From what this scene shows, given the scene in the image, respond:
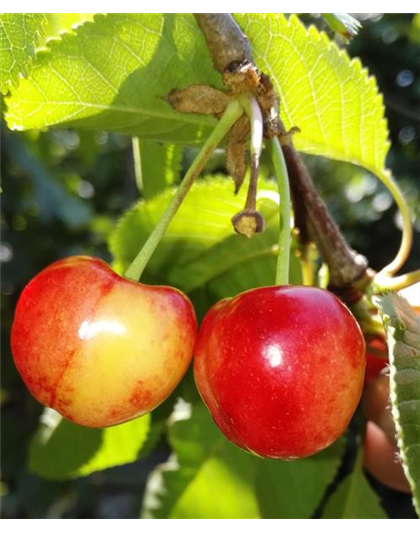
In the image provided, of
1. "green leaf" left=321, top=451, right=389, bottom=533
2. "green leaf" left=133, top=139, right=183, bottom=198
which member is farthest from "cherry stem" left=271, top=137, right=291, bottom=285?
"green leaf" left=321, top=451, right=389, bottom=533

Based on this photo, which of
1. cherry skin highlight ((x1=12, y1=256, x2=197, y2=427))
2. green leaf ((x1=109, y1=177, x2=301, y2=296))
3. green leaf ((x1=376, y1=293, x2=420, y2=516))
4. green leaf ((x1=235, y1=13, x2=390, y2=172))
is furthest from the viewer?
green leaf ((x1=109, y1=177, x2=301, y2=296))

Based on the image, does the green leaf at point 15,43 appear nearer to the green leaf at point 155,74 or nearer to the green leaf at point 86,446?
the green leaf at point 155,74

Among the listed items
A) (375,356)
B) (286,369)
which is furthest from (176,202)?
(375,356)

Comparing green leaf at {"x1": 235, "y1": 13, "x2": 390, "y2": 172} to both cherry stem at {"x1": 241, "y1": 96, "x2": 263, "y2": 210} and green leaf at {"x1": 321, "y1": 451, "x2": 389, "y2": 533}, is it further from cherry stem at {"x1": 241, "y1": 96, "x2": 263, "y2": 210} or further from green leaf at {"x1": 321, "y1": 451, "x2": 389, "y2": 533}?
green leaf at {"x1": 321, "y1": 451, "x2": 389, "y2": 533}

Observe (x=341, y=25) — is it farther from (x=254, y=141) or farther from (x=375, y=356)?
(x=375, y=356)

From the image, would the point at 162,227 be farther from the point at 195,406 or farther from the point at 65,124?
the point at 195,406

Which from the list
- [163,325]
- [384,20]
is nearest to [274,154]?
[163,325]
